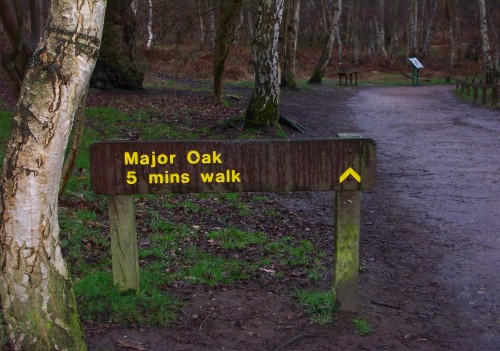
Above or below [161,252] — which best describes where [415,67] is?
above

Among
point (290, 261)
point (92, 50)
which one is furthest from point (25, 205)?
point (290, 261)

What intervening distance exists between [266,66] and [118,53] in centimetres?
752

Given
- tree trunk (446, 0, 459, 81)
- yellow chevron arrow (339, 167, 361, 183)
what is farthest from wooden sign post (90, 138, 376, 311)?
tree trunk (446, 0, 459, 81)

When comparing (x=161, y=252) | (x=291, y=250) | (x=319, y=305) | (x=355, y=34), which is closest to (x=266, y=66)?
(x=291, y=250)

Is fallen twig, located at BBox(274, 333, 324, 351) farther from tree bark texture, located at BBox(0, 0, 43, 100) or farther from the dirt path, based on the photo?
tree bark texture, located at BBox(0, 0, 43, 100)

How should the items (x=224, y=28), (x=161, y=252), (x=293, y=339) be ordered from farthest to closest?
1. (x=224, y=28)
2. (x=161, y=252)
3. (x=293, y=339)

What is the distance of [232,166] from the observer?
502 centimetres

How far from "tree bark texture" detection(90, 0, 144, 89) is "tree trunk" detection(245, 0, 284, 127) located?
22.1 feet

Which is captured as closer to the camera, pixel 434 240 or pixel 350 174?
pixel 350 174

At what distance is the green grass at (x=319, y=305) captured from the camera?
5312mm

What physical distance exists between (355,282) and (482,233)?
363cm

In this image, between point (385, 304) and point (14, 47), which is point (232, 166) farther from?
point (14, 47)

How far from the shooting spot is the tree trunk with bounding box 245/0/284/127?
533 inches

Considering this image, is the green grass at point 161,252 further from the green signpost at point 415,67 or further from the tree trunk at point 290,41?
the green signpost at point 415,67
